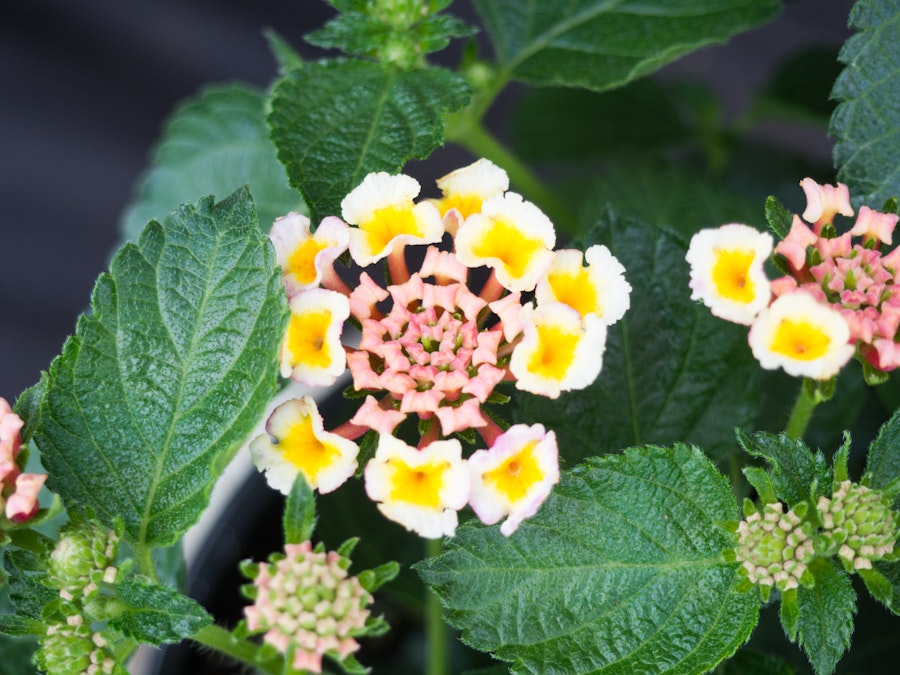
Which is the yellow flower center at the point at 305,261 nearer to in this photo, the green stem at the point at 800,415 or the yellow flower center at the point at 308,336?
the yellow flower center at the point at 308,336

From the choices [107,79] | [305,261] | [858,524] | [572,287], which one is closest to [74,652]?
[305,261]

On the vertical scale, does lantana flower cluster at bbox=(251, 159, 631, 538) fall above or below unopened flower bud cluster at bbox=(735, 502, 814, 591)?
above

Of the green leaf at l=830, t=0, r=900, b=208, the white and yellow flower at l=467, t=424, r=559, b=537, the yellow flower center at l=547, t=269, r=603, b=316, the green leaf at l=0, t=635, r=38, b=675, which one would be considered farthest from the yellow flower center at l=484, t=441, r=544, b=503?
the green leaf at l=0, t=635, r=38, b=675

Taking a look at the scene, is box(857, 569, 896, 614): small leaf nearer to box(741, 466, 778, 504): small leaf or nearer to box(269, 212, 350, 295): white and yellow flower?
box(741, 466, 778, 504): small leaf

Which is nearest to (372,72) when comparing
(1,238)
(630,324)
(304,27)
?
(630,324)

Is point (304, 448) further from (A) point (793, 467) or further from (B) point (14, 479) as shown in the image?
(A) point (793, 467)

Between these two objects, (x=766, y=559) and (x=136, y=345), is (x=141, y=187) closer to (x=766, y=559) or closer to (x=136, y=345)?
(x=136, y=345)
